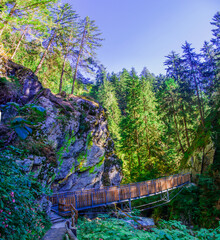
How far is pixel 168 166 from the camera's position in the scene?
874 inches

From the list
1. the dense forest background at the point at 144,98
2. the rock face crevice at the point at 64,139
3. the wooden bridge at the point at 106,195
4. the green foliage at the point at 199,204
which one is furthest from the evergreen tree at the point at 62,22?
the green foliage at the point at 199,204

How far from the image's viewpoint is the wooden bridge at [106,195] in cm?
1055

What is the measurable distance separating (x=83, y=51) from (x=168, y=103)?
44.8 ft

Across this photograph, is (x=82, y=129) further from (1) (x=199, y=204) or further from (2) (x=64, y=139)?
(1) (x=199, y=204)

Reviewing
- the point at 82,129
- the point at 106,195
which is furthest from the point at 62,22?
the point at 106,195

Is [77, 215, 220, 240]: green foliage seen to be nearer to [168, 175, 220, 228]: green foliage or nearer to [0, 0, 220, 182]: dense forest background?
[168, 175, 220, 228]: green foliage

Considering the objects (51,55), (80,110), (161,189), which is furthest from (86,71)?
(161,189)

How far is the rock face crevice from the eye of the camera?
28.5ft

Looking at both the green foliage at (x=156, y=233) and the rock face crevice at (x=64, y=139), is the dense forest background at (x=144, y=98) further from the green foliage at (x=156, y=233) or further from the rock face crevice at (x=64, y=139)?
the green foliage at (x=156, y=233)

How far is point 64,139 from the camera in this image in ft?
40.1

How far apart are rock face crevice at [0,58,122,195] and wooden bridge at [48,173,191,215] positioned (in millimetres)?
1690

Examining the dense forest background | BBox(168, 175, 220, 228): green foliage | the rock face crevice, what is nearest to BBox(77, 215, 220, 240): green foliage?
the rock face crevice

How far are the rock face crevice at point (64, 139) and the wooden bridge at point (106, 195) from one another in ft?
5.55

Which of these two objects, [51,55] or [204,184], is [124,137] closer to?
[204,184]
